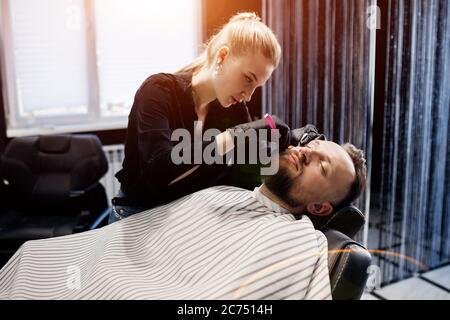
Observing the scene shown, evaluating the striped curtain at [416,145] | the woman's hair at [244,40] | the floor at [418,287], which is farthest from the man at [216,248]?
the floor at [418,287]

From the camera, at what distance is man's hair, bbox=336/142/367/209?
3.46ft

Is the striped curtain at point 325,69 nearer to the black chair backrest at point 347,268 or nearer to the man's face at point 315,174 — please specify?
the man's face at point 315,174

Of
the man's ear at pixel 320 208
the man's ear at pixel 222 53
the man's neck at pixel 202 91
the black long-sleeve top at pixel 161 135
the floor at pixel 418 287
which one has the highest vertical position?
the man's ear at pixel 222 53

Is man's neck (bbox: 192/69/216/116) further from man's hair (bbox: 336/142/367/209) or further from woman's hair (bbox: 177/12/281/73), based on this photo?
man's hair (bbox: 336/142/367/209)

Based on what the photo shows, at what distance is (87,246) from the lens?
1.16m

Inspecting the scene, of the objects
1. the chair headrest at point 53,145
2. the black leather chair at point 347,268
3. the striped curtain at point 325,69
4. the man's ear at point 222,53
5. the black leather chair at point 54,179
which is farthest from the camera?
the chair headrest at point 53,145

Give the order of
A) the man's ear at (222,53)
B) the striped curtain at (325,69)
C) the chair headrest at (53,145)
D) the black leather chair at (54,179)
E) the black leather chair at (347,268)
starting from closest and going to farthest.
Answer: the black leather chair at (347,268)
the man's ear at (222,53)
the striped curtain at (325,69)
the black leather chair at (54,179)
the chair headrest at (53,145)

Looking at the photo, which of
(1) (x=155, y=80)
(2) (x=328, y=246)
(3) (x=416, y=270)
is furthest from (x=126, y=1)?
(3) (x=416, y=270)

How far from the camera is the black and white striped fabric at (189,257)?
92cm

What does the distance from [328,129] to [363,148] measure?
0.35ft

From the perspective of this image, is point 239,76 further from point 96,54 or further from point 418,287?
point 418,287

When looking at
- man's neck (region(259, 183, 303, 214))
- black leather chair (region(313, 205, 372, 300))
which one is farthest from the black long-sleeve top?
black leather chair (region(313, 205, 372, 300))

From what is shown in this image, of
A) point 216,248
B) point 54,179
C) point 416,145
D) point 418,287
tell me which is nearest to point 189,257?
point 216,248
